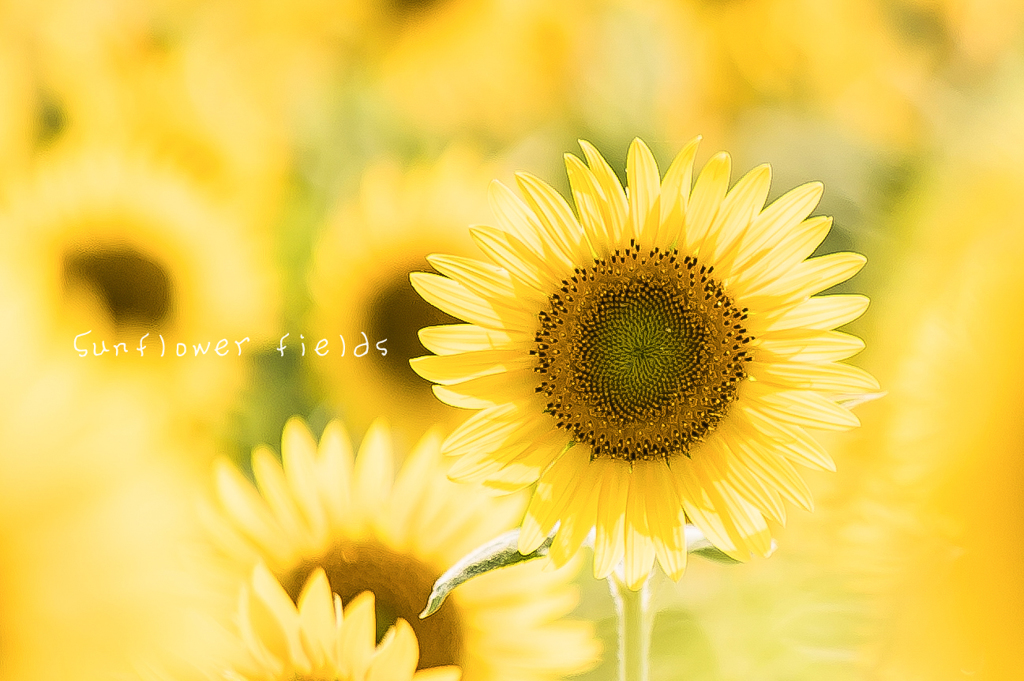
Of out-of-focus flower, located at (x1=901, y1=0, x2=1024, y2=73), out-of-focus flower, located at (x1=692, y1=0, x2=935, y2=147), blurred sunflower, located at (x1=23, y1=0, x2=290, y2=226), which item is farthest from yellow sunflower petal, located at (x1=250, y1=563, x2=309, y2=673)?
out-of-focus flower, located at (x1=901, y1=0, x2=1024, y2=73)

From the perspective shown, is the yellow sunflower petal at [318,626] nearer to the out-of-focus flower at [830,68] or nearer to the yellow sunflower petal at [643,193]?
the yellow sunflower petal at [643,193]

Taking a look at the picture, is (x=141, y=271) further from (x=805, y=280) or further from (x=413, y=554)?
(x=805, y=280)

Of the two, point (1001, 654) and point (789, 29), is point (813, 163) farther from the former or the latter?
point (1001, 654)

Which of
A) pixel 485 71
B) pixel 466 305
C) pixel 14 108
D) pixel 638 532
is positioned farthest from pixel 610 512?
pixel 14 108

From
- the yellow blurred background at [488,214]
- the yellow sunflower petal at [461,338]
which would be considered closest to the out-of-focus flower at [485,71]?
the yellow blurred background at [488,214]

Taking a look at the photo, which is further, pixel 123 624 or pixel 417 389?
pixel 417 389

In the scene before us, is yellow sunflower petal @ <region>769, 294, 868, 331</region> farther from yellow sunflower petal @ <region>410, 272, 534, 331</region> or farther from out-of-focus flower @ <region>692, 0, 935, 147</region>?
out-of-focus flower @ <region>692, 0, 935, 147</region>

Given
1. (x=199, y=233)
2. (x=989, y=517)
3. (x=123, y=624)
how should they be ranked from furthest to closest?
(x=199, y=233) < (x=989, y=517) < (x=123, y=624)

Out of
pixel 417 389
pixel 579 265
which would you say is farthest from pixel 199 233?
pixel 579 265

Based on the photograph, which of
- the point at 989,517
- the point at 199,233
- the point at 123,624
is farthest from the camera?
the point at 199,233
